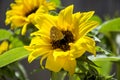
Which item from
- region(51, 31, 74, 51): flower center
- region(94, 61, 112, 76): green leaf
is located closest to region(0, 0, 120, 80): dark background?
region(94, 61, 112, 76): green leaf

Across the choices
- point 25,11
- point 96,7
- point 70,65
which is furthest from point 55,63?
point 96,7

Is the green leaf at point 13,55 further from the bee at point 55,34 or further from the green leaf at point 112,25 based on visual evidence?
the green leaf at point 112,25

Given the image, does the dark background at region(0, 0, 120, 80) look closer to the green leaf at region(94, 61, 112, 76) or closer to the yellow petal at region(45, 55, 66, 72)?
the green leaf at region(94, 61, 112, 76)

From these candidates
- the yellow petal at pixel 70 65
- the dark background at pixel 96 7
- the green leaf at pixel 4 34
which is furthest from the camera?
the dark background at pixel 96 7

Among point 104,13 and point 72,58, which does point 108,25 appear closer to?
point 72,58

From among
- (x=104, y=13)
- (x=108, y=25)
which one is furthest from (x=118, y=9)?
(x=108, y=25)

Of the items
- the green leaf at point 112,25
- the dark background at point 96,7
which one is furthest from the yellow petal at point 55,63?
the dark background at point 96,7

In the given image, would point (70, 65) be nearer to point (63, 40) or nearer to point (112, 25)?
point (63, 40)

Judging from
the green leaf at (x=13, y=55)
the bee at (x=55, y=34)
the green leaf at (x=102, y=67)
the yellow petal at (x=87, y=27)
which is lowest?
the green leaf at (x=102, y=67)
